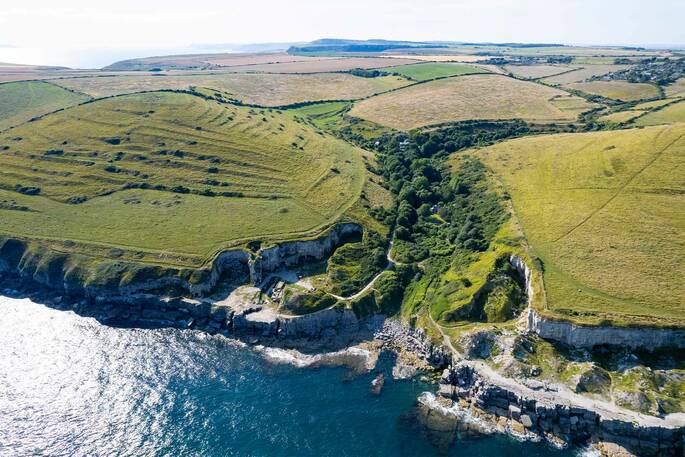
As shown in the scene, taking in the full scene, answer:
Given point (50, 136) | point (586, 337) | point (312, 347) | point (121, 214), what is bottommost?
point (312, 347)

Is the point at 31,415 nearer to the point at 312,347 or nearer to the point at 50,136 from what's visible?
the point at 312,347

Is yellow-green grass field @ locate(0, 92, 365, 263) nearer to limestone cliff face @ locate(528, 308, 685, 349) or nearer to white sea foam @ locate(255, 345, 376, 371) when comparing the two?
white sea foam @ locate(255, 345, 376, 371)

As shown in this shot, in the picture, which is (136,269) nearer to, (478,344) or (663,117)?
(478,344)

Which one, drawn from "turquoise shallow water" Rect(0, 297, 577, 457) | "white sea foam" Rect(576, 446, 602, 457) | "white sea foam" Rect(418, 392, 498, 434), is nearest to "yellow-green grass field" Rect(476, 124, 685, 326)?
"white sea foam" Rect(576, 446, 602, 457)

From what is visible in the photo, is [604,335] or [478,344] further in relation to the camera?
[478,344]

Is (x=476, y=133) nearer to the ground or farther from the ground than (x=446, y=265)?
farther from the ground

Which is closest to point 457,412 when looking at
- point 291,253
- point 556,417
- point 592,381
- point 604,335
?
point 556,417

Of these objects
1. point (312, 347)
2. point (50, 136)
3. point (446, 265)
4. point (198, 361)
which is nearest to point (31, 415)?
point (198, 361)
